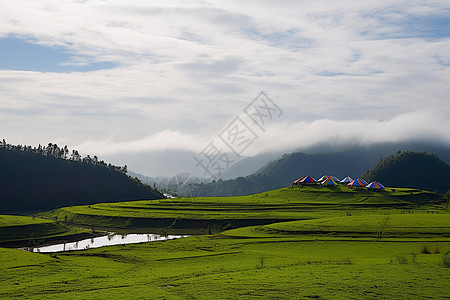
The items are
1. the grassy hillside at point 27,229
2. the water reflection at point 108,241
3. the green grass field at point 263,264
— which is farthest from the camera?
the grassy hillside at point 27,229

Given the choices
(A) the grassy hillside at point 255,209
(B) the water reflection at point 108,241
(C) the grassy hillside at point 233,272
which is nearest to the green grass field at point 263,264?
(C) the grassy hillside at point 233,272

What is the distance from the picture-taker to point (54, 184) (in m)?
175

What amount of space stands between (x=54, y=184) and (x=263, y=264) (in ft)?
496

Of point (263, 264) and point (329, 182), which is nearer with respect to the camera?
point (263, 264)

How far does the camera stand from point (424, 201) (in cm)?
12156

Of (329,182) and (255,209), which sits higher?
(329,182)

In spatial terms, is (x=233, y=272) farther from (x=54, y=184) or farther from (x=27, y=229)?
(x=54, y=184)

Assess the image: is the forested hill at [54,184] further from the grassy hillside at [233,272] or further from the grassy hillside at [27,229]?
the grassy hillside at [233,272]

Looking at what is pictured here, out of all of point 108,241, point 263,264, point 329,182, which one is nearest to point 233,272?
point 263,264

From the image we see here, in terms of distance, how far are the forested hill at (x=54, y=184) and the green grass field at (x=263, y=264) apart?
3212 inches

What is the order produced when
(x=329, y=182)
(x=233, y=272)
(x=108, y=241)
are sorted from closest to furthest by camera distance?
(x=233, y=272) < (x=108, y=241) < (x=329, y=182)

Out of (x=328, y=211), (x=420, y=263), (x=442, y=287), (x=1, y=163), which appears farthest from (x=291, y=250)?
(x=1, y=163)

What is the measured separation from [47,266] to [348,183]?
111 metres

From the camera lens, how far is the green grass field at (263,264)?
2991cm
